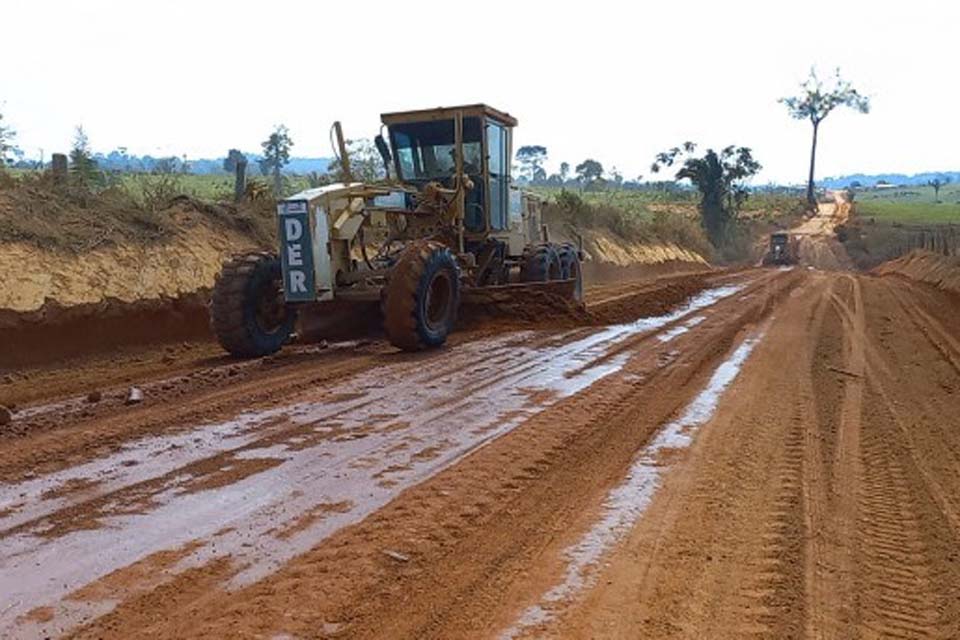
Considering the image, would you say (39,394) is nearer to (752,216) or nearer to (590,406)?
(590,406)

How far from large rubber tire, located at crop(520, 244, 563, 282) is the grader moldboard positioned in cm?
2

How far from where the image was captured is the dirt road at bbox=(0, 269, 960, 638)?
12.1 feet

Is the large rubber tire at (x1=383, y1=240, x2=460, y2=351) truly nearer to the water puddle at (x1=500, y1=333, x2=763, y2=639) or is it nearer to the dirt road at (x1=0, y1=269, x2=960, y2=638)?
the dirt road at (x1=0, y1=269, x2=960, y2=638)

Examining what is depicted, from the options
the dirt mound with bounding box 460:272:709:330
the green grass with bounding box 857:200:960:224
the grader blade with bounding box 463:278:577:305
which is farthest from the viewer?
the green grass with bounding box 857:200:960:224

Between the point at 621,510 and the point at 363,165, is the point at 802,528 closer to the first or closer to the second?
the point at 621,510

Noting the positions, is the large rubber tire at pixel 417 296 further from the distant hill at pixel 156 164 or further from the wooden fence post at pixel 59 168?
the distant hill at pixel 156 164

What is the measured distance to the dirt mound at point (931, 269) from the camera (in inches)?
960

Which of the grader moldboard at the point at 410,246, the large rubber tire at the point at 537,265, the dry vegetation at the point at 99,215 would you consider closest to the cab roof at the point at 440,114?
the grader moldboard at the point at 410,246

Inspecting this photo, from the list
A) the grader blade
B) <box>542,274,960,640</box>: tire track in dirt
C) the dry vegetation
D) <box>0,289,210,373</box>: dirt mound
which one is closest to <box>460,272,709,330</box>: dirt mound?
the grader blade

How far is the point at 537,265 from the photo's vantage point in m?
14.3

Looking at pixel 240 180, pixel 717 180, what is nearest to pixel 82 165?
pixel 240 180

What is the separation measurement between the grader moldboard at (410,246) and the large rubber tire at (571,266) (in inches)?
2.0

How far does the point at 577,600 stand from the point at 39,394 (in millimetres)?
6387

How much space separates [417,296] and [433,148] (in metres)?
3.93
